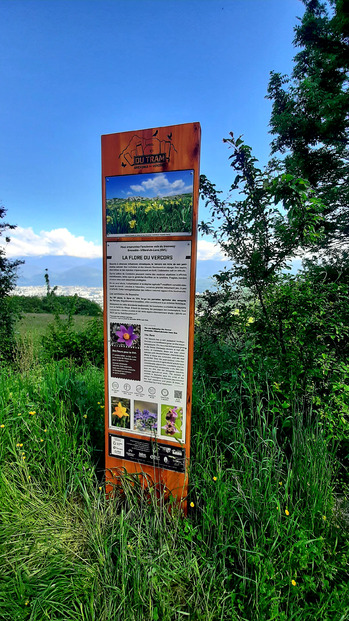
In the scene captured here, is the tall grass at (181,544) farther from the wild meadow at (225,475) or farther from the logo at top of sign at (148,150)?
the logo at top of sign at (148,150)

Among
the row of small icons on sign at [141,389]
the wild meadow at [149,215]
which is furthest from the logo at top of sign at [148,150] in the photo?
the row of small icons on sign at [141,389]

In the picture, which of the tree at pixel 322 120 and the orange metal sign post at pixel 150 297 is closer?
the orange metal sign post at pixel 150 297

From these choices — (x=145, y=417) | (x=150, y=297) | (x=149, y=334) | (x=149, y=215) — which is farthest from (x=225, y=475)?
(x=149, y=215)

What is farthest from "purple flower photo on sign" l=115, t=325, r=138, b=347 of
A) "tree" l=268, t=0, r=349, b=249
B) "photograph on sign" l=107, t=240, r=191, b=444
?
"tree" l=268, t=0, r=349, b=249

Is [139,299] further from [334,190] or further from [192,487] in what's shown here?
[334,190]

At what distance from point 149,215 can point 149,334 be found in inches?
34.3

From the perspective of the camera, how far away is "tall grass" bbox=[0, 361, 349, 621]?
1507 millimetres

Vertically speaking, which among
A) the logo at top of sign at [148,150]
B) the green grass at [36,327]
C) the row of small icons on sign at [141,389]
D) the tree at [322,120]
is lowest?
the green grass at [36,327]

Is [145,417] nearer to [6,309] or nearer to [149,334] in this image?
[149,334]

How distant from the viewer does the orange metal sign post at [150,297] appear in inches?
80.5

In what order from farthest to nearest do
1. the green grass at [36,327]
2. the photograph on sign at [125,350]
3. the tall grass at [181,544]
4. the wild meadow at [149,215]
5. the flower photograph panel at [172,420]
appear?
1. the green grass at [36,327]
2. the photograph on sign at [125,350]
3. the flower photograph panel at [172,420]
4. the wild meadow at [149,215]
5. the tall grass at [181,544]

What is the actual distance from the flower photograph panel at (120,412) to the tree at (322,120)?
264 inches

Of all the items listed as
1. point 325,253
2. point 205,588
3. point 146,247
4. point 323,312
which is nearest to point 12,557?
point 205,588

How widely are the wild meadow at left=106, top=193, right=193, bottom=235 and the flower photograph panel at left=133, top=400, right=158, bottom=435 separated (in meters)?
1.31
